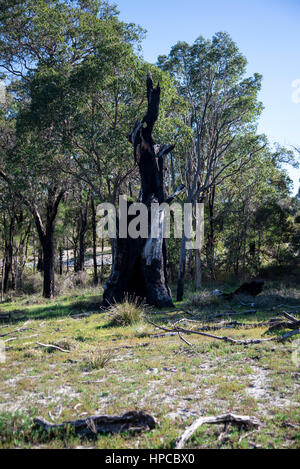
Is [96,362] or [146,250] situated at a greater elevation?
[146,250]

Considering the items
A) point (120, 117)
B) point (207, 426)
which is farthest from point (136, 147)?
point (207, 426)

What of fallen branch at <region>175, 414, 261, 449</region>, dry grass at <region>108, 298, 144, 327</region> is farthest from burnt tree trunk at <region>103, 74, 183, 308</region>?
fallen branch at <region>175, 414, 261, 449</region>

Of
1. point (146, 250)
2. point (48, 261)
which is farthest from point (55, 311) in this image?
point (48, 261)

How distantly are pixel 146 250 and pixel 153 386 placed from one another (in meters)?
8.77

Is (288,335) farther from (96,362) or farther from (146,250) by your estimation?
(146,250)

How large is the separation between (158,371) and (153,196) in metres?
9.25

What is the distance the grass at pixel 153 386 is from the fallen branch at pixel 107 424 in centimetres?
10

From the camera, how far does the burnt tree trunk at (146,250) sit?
1364 cm

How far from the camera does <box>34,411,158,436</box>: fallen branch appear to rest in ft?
12.1

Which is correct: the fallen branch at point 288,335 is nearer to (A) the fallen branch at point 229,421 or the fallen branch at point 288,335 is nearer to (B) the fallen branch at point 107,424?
(A) the fallen branch at point 229,421

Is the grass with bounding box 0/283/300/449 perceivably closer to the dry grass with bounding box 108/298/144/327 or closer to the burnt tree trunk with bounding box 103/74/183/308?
the dry grass with bounding box 108/298/144/327

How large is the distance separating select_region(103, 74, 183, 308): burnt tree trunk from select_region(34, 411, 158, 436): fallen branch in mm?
9522

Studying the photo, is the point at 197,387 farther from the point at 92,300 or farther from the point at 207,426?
the point at 92,300

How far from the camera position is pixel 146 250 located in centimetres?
1368
